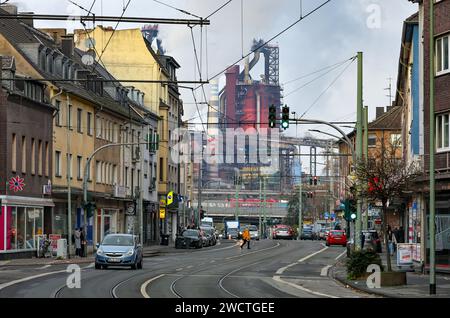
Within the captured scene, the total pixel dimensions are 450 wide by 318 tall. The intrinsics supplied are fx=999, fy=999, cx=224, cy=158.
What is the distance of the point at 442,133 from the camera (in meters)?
37.7

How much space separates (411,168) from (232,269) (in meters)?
11.4

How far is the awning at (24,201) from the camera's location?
50.7 m

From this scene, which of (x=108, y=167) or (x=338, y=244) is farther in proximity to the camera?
(x=338, y=244)

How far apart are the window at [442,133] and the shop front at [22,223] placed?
73.6 feet

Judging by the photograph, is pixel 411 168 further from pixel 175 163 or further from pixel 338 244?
pixel 175 163

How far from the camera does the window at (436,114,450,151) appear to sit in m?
37.5

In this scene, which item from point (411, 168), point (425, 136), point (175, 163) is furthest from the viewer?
point (175, 163)

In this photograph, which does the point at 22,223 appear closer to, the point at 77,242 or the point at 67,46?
the point at 77,242

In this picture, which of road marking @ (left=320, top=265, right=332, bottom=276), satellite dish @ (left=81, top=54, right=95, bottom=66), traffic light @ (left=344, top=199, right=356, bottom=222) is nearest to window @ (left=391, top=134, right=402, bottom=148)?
traffic light @ (left=344, top=199, right=356, bottom=222)

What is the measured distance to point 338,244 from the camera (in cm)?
8612

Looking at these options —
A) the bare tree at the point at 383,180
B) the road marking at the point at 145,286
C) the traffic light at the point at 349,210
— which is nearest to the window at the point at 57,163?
the traffic light at the point at 349,210

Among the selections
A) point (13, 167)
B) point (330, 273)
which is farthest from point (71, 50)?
point (330, 273)

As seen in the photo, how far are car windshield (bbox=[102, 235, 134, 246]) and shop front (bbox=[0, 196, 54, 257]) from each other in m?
8.94

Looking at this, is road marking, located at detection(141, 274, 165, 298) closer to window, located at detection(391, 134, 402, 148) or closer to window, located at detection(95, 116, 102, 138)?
window, located at detection(391, 134, 402, 148)
